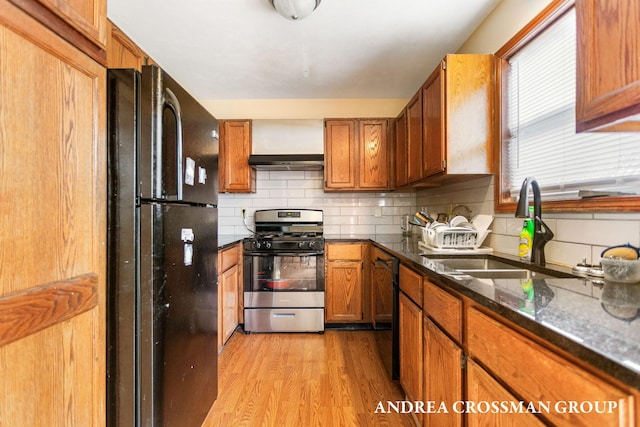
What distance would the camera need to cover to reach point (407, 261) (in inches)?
61.8

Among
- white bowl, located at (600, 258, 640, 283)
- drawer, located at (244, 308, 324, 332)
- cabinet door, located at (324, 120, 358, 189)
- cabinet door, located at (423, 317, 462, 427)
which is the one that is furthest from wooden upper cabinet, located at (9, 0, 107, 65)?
drawer, located at (244, 308, 324, 332)

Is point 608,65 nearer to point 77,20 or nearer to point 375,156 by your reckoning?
point 77,20

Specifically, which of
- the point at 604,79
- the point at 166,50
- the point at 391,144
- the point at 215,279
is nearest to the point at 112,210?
the point at 215,279

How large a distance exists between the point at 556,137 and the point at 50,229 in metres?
2.05

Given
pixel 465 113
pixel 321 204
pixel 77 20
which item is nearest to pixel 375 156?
pixel 321 204

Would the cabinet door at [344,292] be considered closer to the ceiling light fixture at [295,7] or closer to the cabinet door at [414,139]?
the cabinet door at [414,139]

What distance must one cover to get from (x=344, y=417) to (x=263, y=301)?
1.35 metres

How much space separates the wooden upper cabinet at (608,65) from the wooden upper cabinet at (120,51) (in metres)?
1.67

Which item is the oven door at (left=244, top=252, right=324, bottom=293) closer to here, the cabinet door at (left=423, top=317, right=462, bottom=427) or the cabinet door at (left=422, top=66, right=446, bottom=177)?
the cabinet door at (left=422, top=66, right=446, bottom=177)

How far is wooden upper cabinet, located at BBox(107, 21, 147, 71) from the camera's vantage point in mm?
1370

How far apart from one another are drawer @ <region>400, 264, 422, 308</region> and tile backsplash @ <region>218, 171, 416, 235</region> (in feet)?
4.95

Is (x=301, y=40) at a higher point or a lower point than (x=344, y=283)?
higher

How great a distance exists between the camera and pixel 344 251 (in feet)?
9.22

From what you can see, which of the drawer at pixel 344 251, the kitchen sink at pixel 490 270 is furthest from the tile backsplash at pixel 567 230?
the drawer at pixel 344 251
